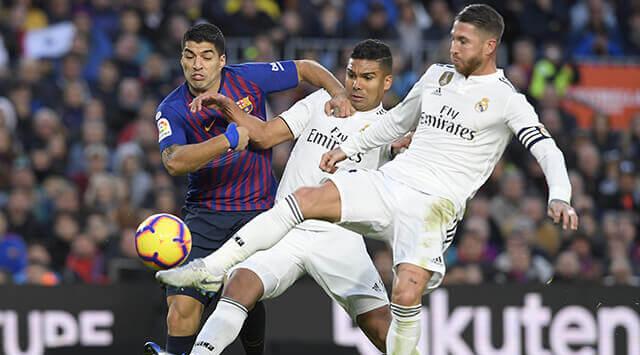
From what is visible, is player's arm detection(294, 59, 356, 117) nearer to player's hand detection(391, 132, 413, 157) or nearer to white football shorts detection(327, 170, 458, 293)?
player's hand detection(391, 132, 413, 157)

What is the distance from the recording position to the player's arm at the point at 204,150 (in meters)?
7.50

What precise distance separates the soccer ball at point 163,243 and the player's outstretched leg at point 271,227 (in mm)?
117

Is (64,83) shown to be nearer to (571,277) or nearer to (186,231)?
(571,277)

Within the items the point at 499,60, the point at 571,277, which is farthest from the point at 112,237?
the point at 499,60

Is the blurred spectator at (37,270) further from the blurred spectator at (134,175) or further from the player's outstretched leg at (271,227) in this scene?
the player's outstretched leg at (271,227)

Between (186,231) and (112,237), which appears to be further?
(112,237)

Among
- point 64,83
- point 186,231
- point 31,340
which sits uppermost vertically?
point 64,83

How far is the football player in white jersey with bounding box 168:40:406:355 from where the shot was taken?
25.4 ft

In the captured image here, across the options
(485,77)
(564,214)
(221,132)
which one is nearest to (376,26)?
(221,132)

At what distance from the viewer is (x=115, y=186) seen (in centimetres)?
1241

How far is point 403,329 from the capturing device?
728 centimetres

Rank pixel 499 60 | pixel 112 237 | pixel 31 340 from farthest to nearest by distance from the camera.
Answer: pixel 499 60 < pixel 112 237 < pixel 31 340

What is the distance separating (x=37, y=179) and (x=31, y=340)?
251cm

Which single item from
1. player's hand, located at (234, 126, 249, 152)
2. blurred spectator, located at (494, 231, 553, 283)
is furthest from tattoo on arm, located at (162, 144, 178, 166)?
blurred spectator, located at (494, 231, 553, 283)
